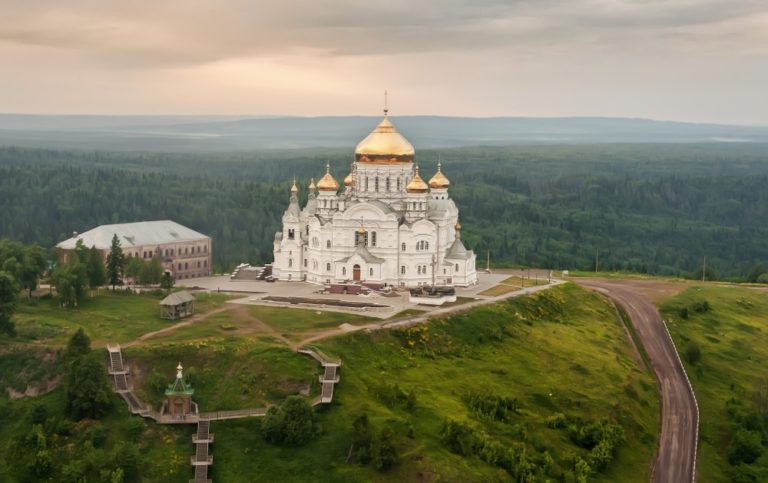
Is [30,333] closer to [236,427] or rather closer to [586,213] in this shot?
[236,427]

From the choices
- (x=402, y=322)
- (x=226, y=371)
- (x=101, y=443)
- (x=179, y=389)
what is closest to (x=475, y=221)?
(x=402, y=322)

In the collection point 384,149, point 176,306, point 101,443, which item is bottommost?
point 101,443

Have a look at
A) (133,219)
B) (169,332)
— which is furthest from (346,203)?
(133,219)

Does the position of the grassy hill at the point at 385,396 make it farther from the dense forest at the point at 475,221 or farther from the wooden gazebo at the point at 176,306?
the dense forest at the point at 475,221

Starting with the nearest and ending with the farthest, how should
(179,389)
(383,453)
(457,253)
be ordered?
(383,453), (179,389), (457,253)

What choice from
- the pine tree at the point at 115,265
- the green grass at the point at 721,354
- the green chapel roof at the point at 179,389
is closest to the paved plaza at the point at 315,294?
the pine tree at the point at 115,265

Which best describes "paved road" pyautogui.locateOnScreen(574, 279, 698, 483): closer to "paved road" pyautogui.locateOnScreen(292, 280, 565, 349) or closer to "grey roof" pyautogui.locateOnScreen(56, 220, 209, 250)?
"paved road" pyautogui.locateOnScreen(292, 280, 565, 349)

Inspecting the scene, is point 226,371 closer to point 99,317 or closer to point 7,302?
point 99,317
